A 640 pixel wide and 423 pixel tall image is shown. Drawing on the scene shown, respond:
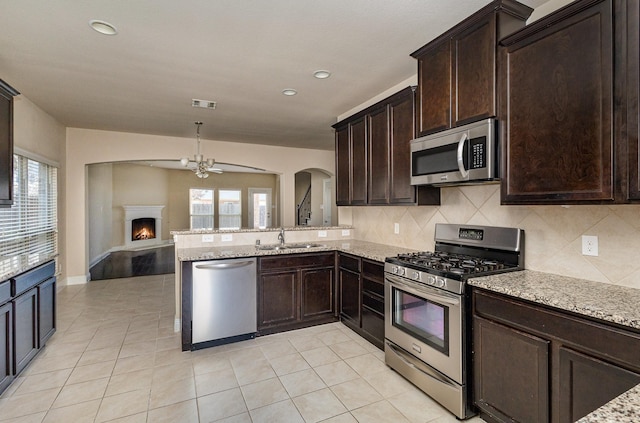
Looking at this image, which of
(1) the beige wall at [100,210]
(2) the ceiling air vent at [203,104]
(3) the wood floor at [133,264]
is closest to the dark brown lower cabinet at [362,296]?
(2) the ceiling air vent at [203,104]

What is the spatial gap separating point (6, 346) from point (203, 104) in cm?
301

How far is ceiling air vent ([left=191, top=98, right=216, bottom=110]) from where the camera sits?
397 cm

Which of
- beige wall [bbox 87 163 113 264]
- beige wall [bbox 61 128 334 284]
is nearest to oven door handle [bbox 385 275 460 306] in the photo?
beige wall [bbox 61 128 334 284]

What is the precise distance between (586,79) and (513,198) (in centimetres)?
72

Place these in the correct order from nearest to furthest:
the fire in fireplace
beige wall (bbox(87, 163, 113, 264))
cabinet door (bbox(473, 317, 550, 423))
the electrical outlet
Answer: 1. cabinet door (bbox(473, 317, 550, 423))
2. the electrical outlet
3. beige wall (bbox(87, 163, 113, 264))
4. the fire in fireplace

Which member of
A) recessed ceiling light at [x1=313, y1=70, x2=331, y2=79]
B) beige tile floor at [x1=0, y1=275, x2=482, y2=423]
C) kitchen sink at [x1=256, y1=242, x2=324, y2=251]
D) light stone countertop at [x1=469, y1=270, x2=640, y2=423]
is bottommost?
beige tile floor at [x1=0, y1=275, x2=482, y2=423]

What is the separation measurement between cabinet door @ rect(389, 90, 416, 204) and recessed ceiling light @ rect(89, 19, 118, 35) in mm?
2409

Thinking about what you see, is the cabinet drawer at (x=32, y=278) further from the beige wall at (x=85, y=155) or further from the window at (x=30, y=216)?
the beige wall at (x=85, y=155)

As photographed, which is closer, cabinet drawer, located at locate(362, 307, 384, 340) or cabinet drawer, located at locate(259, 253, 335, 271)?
cabinet drawer, located at locate(362, 307, 384, 340)

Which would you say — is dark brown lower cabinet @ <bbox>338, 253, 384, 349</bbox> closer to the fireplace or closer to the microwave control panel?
the microwave control panel

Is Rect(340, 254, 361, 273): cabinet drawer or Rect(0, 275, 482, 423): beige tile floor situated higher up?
Rect(340, 254, 361, 273): cabinet drawer

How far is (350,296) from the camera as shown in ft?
11.6

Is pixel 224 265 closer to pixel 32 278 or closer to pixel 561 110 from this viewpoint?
pixel 32 278

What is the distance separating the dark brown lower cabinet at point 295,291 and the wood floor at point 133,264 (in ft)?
13.4
